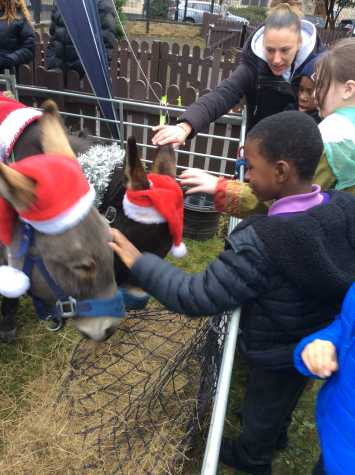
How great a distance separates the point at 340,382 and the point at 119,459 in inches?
59.9

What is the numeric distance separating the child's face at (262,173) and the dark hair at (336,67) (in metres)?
0.74

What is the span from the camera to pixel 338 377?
59.2 inches

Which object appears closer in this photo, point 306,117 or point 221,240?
point 306,117

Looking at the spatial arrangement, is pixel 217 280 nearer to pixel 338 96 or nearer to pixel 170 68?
pixel 338 96

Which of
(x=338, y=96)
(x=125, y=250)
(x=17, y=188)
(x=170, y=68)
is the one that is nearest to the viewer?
(x=17, y=188)

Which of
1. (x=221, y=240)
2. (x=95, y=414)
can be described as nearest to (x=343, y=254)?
(x=95, y=414)

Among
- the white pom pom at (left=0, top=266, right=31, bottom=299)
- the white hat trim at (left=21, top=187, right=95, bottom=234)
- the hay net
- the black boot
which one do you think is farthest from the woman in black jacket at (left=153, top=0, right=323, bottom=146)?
the black boot

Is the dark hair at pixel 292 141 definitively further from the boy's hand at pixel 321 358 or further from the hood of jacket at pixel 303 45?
the hood of jacket at pixel 303 45

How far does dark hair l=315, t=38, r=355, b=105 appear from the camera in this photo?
6.82 feet

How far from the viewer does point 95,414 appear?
269 centimetres

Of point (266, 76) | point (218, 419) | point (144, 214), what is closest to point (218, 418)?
point (218, 419)

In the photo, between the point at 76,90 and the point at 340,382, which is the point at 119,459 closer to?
the point at 340,382

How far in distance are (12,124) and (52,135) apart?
574mm

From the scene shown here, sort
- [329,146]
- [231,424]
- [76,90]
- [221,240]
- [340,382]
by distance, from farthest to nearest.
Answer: [76,90]
[221,240]
[231,424]
[329,146]
[340,382]
